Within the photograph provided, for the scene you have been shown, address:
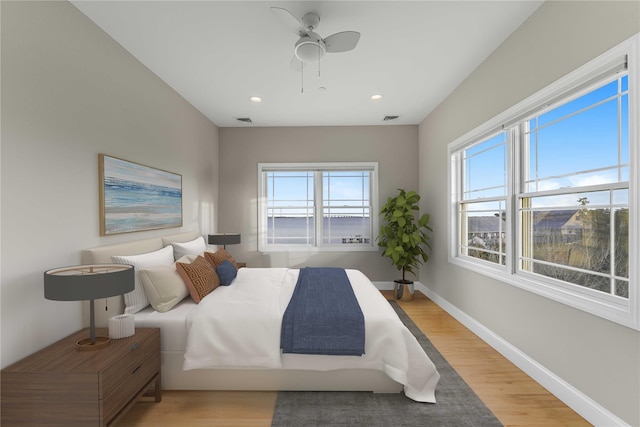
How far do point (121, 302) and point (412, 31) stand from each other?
10.7 ft

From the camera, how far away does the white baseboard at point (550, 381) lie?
186cm

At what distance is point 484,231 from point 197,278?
3.11 meters

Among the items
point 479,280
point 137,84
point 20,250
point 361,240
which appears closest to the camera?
point 20,250

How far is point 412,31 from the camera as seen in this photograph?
2523 millimetres

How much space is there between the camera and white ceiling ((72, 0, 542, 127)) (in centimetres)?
226

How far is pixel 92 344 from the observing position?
1.84m

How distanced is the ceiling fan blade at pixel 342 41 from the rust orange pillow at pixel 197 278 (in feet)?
7.25

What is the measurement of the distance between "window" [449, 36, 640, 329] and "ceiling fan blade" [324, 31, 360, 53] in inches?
58.6

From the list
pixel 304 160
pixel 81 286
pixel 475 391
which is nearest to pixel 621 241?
pixel 475 391

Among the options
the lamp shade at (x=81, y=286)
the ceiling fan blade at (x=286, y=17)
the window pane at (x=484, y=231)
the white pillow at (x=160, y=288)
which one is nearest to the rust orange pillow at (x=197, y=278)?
the white pillow at (x=160, y=288)

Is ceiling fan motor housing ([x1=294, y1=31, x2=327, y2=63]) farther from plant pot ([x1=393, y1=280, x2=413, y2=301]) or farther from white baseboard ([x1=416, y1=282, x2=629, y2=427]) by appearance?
plant pot ([x1=393, y1=280, x2=413, y2=301])

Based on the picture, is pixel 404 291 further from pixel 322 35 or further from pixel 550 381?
pixel 322 35

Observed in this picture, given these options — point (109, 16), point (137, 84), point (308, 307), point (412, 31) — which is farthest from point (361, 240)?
point (109, 16)

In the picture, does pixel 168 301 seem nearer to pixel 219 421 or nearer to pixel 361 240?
pixel 219 421
